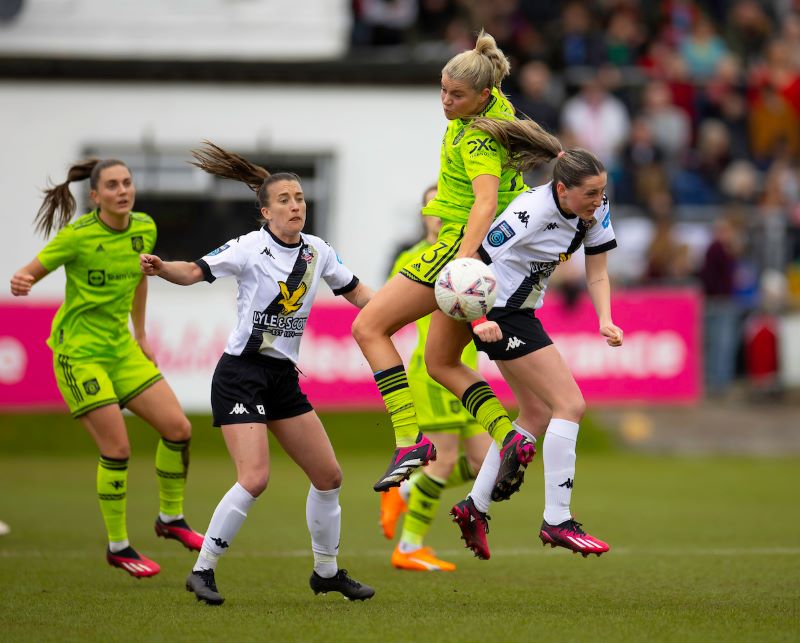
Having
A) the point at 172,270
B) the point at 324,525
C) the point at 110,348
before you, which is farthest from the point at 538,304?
→ the point at 110,348

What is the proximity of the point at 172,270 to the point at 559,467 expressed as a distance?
2404 millimetres

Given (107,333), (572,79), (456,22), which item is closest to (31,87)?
(456,22)

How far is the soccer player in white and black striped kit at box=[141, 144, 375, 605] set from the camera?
292 inches

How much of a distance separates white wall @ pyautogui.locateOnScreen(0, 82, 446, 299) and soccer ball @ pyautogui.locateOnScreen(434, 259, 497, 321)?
12.8m

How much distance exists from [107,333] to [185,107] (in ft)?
39.4

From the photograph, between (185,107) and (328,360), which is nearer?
(328,360)

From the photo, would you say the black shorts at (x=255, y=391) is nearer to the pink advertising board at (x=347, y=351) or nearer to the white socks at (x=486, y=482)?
the white socks at (x=486, y=482)

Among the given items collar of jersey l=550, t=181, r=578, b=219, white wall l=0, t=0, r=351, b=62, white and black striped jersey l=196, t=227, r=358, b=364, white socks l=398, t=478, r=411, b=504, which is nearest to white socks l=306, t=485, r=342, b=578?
white and black striped jersey l=196, t=227, r=358, b=364

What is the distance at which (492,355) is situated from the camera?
299 inches

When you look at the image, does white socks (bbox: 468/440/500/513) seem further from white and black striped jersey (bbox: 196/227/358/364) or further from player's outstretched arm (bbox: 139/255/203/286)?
player's outstretched arm (bbox: 139/255/203/286)

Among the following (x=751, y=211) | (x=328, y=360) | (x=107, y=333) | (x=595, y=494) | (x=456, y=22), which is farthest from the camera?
(x=456, y=22)

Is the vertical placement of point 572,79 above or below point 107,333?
above

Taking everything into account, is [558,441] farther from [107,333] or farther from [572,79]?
[572,79]

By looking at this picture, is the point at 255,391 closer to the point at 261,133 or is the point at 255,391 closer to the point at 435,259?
the point at 435,259
